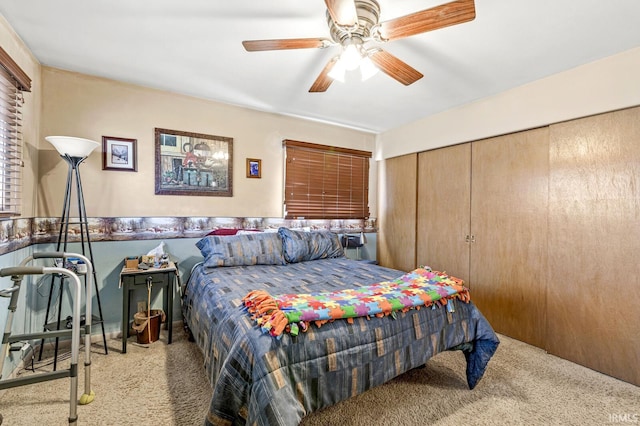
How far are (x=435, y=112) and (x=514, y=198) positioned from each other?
1.39 metres

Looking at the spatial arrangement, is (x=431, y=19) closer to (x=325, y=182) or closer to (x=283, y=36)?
(x=283, y=36)

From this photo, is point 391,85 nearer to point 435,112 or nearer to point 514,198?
point 435,112

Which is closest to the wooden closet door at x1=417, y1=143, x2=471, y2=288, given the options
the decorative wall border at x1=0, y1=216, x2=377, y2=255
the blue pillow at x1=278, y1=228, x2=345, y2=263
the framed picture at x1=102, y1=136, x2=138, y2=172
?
the blue pillow at x1=278, y1=228, x2=345, y2=263

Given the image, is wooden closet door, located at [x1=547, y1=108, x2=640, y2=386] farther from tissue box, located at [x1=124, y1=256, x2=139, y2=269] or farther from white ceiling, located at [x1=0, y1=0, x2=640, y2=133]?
tissue box, located at [x1=124, y1=256, x2=139, y2=269]

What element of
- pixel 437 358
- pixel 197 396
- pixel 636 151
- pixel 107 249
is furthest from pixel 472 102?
pixel 107 249

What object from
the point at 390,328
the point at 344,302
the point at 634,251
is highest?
the point at 634,251

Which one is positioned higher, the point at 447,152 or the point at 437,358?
the point at 447,152

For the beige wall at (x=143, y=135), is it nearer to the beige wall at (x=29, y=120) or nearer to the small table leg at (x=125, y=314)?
the beige wall at (x=29, y=120)

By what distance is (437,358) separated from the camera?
245 centimetres

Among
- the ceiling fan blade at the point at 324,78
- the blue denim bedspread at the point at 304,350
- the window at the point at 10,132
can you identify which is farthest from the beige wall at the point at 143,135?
the ceiling fan blade at the point at 324,78

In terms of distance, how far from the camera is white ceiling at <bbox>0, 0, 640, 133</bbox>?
5.76 feet

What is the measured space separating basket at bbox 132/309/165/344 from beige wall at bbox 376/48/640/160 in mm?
3554

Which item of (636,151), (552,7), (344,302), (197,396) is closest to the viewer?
(344,302)

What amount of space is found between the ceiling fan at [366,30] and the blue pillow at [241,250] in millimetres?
1633
